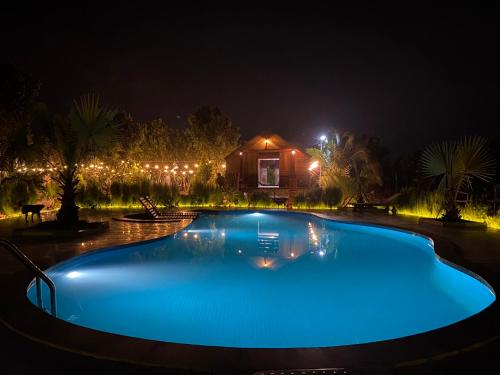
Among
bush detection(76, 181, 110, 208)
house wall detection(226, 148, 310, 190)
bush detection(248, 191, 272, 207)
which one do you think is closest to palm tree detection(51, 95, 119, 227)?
bush detection(76, 181, 110, 208)

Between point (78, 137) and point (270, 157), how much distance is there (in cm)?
1599

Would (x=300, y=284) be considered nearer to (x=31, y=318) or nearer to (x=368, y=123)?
(x=31, y=318)

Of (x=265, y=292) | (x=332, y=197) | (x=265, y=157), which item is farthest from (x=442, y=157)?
(x=265, y=157)

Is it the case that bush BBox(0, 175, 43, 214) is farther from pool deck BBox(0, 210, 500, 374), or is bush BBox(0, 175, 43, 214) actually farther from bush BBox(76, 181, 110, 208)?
bush BBox(76, 181, 110, 208)

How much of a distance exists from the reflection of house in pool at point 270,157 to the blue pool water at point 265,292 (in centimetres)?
1372

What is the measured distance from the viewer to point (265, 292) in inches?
207

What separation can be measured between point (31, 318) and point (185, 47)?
25.4 metres

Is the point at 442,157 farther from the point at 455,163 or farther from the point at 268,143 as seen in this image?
the point at 268,143

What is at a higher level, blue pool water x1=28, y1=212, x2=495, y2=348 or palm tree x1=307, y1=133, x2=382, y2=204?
palm tree x1=307, y1=133, x2=382, y2=204

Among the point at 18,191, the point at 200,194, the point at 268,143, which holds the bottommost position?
the point at 200,194

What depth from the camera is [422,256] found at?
7516 mm

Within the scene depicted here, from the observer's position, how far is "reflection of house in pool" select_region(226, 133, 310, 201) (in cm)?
2245

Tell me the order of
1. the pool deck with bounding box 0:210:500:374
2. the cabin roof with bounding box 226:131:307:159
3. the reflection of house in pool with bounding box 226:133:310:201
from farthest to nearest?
the cabin roof with bounding box 226:131:307:159, the reflection of house in pool with bounding box 226:133:310:201, the pool deck with bounding box 0:210:500:374

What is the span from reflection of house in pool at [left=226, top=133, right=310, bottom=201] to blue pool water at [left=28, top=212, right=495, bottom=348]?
1372 cm
